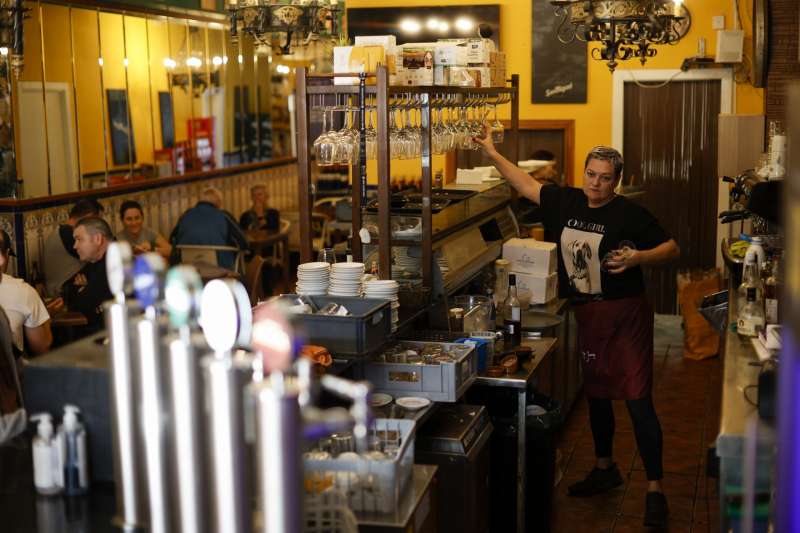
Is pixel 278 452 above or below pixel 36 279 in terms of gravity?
above

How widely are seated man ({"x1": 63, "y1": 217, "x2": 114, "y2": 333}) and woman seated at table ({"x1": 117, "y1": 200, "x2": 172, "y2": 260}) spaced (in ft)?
7.36

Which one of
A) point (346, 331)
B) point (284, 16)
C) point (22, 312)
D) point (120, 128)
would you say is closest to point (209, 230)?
point (120, 128)

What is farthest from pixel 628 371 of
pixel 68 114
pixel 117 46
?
pixel 117 46

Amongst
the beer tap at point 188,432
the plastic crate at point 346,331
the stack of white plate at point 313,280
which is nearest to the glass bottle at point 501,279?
the stack of white plate at point 313,280

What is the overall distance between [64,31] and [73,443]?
22.5 ft

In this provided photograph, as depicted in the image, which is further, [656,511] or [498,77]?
[498,77]

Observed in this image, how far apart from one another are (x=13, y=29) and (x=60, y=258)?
1783 millimetres

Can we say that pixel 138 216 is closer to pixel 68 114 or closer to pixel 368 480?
pixel 68 114

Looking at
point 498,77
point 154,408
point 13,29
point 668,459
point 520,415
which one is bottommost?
point 668,459

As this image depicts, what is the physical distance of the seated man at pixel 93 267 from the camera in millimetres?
5977

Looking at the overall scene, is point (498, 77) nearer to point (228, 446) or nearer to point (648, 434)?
point (648, 434)

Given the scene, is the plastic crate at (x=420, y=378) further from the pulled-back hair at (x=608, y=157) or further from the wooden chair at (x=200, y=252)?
the wooden chair at (x=200, y=252)

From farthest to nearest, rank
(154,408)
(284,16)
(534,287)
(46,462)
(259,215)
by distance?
(259,215), (534,287), (284,16), (46,462), (154,408)

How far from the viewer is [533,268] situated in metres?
6.33
